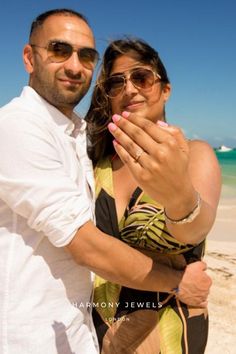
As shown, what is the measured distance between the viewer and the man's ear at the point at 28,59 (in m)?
2.61

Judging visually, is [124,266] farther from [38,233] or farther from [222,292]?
[222,292]

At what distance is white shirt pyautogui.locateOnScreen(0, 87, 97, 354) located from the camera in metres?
1.96

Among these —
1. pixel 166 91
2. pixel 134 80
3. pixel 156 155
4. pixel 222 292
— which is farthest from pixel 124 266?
pixel 222 292

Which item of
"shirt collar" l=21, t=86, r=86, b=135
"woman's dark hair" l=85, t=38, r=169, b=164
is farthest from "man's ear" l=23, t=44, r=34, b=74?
"woman's dark hair" l=85, t=38, r=169, b=164

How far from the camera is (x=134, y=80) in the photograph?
2902 millimetres

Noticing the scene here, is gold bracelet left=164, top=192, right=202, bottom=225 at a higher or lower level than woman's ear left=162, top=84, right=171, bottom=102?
lower

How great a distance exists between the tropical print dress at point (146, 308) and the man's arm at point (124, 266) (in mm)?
143

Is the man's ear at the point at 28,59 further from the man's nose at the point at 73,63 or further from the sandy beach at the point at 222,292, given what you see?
the sandy beach at the point at 222,292

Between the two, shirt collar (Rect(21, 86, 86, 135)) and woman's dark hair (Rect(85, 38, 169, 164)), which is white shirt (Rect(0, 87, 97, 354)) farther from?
woman's dark hair (Rect(85, 38, 169, 164))

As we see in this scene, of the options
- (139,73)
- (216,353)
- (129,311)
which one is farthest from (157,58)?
(216,353)

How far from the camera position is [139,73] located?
115 inches

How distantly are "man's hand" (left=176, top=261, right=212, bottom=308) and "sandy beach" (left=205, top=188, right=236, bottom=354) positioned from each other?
2.43m

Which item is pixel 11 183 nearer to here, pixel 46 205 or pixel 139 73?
pixel 46 205

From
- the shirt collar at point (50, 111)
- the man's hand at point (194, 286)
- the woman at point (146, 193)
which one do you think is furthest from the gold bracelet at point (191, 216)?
the shirt collar at point (50, 111)
